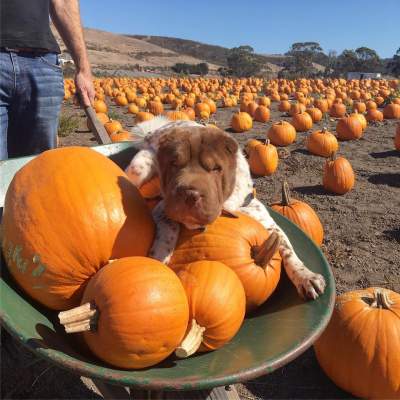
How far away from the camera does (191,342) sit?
5.24 ft

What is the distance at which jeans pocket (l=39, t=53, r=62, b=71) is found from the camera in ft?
11.6

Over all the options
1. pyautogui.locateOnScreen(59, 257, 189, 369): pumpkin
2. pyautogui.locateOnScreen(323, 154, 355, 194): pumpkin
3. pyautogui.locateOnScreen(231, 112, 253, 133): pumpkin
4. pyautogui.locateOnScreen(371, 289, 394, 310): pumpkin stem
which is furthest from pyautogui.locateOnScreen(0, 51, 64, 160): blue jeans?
pyautogui.locateOnScreen(231, 112, 253, 133): pumpkin

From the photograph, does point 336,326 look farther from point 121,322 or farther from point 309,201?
point 309,201

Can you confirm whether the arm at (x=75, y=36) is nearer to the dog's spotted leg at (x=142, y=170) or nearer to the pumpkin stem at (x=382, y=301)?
the dog's spotted leg at (x=142, y=170)

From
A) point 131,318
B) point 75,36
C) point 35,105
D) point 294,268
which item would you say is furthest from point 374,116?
point 131,318

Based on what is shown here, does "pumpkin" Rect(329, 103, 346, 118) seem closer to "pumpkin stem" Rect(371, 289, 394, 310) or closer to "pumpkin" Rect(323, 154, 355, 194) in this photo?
"pumpkin" Rect(323, 154, 355, 194)

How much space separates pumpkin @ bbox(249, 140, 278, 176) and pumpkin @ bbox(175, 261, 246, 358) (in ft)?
18.4

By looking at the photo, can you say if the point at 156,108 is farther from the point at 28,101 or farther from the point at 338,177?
the point at 28,101

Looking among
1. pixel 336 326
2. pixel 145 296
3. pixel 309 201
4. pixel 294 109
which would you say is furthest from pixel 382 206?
pixel 294 109

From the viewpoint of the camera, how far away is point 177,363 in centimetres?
167

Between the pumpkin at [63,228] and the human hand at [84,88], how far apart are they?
6.55 feet

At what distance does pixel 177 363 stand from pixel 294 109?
44.6ft

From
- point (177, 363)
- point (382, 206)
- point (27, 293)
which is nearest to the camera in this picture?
point (177, 363)

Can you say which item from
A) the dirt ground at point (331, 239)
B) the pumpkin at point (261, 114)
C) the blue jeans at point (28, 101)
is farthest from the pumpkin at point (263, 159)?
the pumpkin at point (261, 114)
